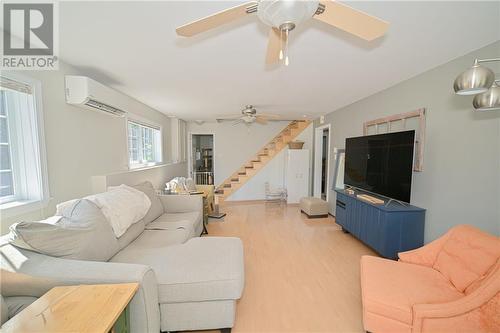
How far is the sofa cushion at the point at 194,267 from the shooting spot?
4.99 ft

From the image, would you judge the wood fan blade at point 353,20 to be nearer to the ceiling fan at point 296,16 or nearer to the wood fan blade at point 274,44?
the ceiling fan at point 296,16

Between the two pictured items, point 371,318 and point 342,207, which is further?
point 342,207

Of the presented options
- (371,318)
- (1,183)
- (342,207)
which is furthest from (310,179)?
(1,183)

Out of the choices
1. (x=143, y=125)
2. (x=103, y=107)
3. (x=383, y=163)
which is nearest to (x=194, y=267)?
(x=103, y=107)

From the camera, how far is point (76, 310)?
3.34ft

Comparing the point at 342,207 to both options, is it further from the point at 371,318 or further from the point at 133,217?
the point at 133,217

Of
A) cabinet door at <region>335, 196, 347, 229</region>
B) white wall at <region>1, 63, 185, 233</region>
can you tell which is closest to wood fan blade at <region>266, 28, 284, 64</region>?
white wall at <region>1, 63, 185, 233</region>

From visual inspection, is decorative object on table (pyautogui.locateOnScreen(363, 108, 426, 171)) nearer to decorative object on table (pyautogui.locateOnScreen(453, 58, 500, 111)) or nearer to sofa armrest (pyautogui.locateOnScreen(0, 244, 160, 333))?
decorative object on table (pyautogui.locateOnScreen(453, 58, 500, 111))

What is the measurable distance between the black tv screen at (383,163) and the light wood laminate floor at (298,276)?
1.01 meters

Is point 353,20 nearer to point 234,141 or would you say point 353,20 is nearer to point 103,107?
point 103,107

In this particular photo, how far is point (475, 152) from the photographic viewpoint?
1959mm

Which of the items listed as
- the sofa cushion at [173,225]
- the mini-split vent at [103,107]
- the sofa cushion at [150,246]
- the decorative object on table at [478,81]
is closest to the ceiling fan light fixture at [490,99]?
the decorative object on table at [478,81]

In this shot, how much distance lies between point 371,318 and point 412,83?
2690 mm

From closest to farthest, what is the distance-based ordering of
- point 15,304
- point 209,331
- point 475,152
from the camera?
point 15,304, point 209,331, point 475,152
